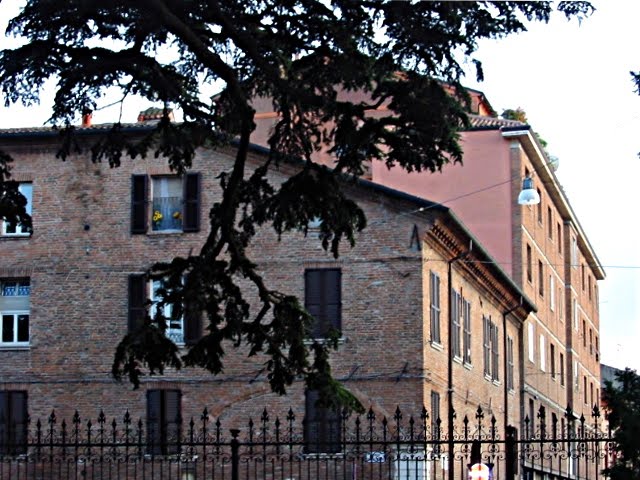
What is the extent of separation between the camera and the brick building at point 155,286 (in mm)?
35094

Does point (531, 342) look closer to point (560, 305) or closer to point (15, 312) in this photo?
point (560, 305)

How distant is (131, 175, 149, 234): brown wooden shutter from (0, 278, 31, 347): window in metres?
3.17

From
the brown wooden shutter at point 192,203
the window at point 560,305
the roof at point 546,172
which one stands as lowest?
the window at point 560,305

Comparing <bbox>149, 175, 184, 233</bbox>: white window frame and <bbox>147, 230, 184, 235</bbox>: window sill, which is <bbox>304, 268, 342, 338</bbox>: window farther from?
<bbox>149, 175, 184, 233</bbox>: white window frame

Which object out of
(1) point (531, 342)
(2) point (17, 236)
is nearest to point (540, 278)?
(1) point (531, 342)

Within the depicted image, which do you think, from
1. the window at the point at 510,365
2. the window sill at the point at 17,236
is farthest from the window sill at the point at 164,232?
the window at the point at 510,365

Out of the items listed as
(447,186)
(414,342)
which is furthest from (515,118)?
(414,342)

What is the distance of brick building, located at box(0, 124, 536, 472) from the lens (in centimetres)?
3509

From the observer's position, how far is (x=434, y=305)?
119 feet

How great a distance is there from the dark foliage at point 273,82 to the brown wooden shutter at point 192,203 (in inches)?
751

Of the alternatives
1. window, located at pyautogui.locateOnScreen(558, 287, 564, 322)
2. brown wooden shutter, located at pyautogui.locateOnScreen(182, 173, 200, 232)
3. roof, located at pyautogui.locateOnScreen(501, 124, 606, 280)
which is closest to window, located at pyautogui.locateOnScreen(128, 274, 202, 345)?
brown wooden shutter, located at pyautogui.locateOnScreen(182, 173, 200, 232)

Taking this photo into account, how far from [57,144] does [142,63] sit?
21601 mm

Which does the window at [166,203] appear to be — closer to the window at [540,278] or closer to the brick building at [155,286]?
the brick building at [155,286]

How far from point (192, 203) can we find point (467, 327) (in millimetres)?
8621
